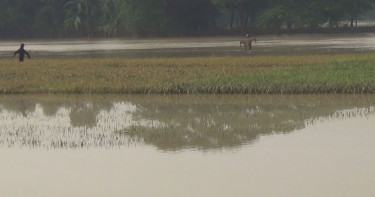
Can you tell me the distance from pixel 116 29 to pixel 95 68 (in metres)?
38.2

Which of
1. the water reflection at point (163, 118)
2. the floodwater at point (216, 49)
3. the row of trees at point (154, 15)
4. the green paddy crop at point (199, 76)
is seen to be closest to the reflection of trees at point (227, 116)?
the water reflection at point (163, 118)

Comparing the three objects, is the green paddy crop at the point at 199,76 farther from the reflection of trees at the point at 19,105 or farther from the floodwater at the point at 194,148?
the reflection of trees at the point at 19,105

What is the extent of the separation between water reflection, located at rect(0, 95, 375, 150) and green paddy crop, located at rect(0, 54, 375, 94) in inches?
23.1

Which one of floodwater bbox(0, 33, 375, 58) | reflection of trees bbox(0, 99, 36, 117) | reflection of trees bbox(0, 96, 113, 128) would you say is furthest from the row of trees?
reflection of trees bbox(0, 99, 36, 117)

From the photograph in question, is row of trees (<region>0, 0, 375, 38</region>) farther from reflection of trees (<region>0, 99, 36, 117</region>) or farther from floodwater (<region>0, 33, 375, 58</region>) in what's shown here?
reflection of trees (<region>0, 99, 36, 117</region>)

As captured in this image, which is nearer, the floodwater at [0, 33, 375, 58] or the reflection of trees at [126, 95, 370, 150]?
the reflection of trees at [126, 95, 370, 150]

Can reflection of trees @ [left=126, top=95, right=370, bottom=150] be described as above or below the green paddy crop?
below

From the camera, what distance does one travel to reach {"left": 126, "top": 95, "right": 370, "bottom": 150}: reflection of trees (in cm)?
975

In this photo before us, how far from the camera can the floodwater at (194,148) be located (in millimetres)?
7184

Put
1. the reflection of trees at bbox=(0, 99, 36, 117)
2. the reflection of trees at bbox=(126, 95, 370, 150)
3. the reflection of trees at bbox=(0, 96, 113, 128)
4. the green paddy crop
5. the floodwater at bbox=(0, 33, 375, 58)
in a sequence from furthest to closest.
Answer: the floodwater at bbox=(0, 33, 375, 58) < the green paddy crop < the reflection of trees at bbox=(0, 99, 36, 117) < the reflection of trees at bbox=(0, 96, 113, 128) < the reflection of trees at bbox=(126, 95, 370, 150)

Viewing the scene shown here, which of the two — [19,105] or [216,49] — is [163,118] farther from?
[216,49]

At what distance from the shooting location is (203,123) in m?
11.2

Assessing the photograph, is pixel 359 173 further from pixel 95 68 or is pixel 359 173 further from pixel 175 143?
pixel 95 68

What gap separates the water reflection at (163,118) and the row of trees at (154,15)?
124ft
